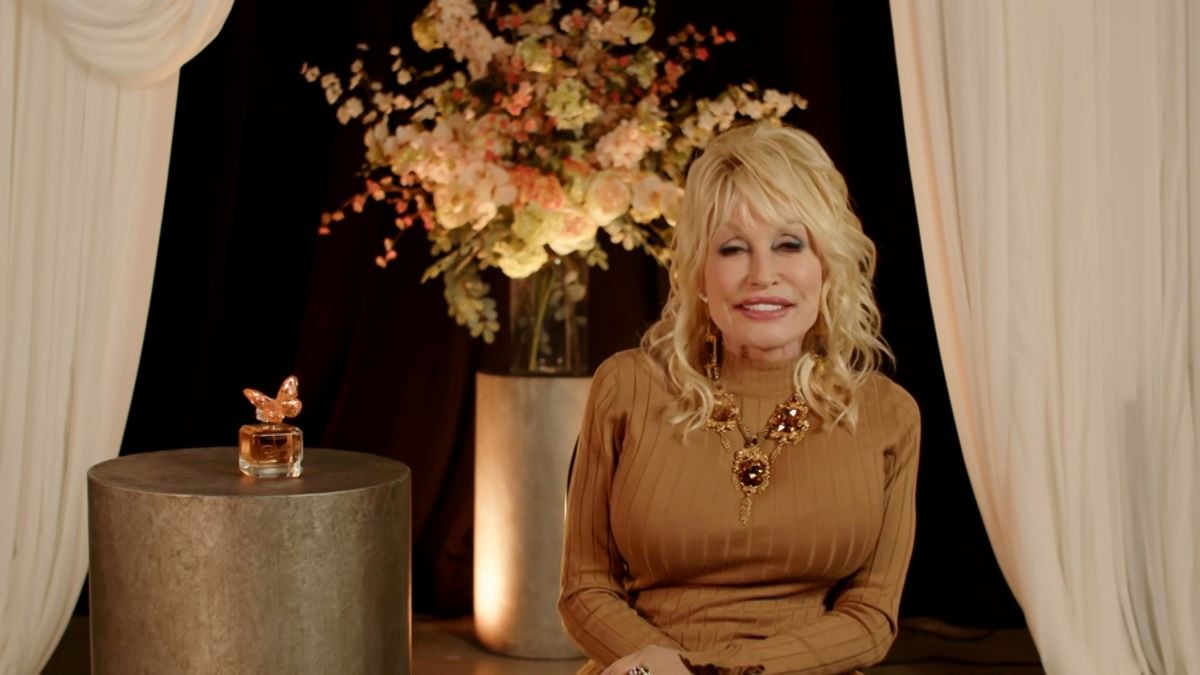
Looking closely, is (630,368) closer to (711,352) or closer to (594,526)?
(711,352)

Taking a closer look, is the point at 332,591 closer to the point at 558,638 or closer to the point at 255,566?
the point at 255,566

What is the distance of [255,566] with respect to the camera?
6.50ft

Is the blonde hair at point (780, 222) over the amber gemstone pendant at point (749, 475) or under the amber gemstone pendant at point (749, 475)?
over

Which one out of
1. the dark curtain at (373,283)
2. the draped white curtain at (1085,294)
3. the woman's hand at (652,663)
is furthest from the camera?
the dark curtain at (373,283)

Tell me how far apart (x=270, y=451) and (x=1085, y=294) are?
1342 millimetres

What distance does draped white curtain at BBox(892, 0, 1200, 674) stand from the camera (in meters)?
2.42

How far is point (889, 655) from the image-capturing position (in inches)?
144

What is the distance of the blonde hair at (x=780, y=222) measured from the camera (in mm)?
1951

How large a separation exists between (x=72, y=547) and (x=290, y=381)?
740 mm

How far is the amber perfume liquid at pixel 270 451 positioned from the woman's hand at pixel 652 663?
57cm

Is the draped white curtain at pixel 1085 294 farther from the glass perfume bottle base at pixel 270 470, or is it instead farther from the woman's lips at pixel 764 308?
the glass perfume bottle base at pixel 270 470

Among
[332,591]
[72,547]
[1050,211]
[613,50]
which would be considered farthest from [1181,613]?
[613,50]

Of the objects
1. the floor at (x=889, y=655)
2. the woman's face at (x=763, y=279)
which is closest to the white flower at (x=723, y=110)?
the woman's face at (x=763, y=279)

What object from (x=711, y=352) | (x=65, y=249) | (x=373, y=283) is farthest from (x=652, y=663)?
(x=373, y=283)
